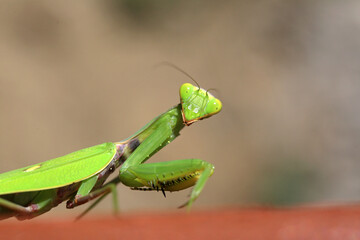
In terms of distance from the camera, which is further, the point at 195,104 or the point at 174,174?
the point at 195,104

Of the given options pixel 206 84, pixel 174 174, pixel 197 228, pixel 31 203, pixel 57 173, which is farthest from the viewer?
pixel 206 84

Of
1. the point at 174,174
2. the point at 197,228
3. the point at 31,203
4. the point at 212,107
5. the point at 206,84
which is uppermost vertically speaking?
the point at 197,228

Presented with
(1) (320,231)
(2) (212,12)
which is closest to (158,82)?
(2) (212,12)

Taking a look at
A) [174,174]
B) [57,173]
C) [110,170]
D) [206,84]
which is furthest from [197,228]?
[206,84]

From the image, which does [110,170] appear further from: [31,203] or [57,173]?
[31,203]

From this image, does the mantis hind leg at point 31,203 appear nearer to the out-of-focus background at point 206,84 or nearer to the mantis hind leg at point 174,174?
the mantis hind leg at point 174,174

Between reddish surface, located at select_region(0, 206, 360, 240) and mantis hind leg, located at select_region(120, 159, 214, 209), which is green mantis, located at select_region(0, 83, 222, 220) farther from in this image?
reddish surface, located at select_region(0, 206, 360, 240)

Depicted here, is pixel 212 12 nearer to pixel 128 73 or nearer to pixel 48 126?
pixel 128 73

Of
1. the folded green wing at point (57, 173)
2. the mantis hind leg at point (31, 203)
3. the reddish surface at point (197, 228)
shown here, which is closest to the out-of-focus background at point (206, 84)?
the mantis hind leg at point (31, 203)
